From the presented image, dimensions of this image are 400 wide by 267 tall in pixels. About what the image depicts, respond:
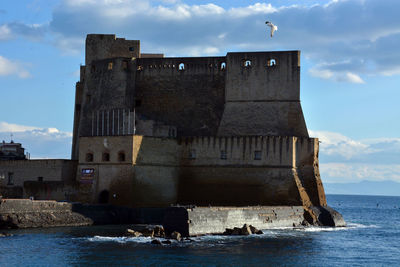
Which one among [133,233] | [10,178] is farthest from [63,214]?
[10,178]

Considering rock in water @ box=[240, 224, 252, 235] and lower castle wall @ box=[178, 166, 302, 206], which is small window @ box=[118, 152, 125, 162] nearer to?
lower castle wall @ box=[178, 166, 302, 206]

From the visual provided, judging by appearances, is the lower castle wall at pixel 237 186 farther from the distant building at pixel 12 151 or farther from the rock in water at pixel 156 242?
the distant building at pixel 12 151

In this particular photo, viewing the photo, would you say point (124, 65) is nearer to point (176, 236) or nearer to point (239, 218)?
point (239, 218)

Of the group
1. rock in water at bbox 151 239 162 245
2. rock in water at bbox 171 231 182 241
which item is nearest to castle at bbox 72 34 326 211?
rock in water at bbox 171 231 182 241

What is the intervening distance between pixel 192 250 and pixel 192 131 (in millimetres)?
18697

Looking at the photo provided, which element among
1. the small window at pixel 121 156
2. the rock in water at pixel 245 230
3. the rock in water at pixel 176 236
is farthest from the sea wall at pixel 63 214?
the rock in water at pixel 176 236

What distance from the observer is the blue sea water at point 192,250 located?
25234 mm

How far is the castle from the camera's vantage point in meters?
39.7

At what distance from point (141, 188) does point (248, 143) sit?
23.4ft

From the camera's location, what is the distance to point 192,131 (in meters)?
45.4

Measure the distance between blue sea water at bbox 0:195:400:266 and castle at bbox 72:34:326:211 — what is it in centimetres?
527

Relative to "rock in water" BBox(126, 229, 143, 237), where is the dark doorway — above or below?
above

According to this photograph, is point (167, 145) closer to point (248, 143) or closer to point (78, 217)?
point (248, 143)

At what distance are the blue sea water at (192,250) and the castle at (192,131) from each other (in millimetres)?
5268
